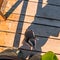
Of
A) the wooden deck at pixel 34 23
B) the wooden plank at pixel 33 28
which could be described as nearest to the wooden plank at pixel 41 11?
the wooden deck at pixel 34 23

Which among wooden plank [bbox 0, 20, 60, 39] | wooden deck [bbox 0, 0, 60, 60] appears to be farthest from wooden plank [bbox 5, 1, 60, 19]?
wooden plank [bbox 0, 20, 60, 39]

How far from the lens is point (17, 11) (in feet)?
12.5

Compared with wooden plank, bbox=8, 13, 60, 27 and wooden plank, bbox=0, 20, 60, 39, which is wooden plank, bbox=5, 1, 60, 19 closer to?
wooden plank, bbox=8, 13, 60, 27

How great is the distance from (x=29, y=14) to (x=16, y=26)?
12.8 inches

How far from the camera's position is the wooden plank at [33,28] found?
3.59 meters

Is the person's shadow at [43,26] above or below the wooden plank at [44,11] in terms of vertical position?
below

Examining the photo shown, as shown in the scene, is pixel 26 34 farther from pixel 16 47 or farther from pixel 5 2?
pixel 5 2

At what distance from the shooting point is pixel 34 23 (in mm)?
3688

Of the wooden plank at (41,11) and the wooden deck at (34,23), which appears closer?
the wooden deck at (34,23)

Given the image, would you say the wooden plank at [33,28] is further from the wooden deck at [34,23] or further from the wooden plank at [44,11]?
the wooden plank at [44,11]

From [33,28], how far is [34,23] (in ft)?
0.33

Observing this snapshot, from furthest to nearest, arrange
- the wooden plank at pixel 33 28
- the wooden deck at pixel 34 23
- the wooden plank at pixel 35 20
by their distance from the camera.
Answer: the wooden plank at pixel 35 20
the wooden plank at pixel 33 28
the wooden deck at pixel 34 23

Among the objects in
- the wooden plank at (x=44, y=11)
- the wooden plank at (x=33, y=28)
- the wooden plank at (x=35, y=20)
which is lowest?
the wooden plank at (x=33, y=28)

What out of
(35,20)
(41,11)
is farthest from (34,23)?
(41,11)
